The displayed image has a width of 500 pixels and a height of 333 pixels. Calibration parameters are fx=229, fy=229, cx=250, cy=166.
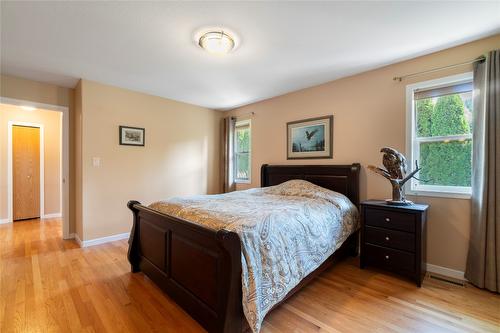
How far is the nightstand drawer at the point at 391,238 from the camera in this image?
2.28 metres

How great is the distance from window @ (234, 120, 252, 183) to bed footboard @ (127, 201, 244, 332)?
2.55m

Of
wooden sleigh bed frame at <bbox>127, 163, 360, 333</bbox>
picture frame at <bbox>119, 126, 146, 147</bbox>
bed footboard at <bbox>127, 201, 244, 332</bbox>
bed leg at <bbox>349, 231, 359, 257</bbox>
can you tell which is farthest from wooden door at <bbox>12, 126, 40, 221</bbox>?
bed leg at <bbox>349, 231, 359, 257</bbox>

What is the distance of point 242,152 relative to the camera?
481cm

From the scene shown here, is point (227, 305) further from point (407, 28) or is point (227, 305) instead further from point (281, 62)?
point (407, 28)

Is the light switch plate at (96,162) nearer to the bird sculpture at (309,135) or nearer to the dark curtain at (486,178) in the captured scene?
the bird sculpture at (309,135)

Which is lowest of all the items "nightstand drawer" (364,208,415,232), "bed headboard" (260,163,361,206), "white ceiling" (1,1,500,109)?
"nightstand drawer" (364,208,415,232)

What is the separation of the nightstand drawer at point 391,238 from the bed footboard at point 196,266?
5.76 feet

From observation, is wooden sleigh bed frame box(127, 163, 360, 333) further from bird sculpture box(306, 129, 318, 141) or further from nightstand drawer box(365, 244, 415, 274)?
bird sculpture box(306, 129, 318, 141)

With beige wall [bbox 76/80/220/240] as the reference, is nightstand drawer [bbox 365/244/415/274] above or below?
below

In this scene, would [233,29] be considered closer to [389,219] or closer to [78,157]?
[389,219]

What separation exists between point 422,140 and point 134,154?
407 centimetres

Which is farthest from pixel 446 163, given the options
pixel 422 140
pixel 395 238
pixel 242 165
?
pixel 242 165

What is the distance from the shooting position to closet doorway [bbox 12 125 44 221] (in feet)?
15.4

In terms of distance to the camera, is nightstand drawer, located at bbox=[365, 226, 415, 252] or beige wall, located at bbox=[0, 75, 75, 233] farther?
beige wall, located at bbox=[0, 75, 75, 233]
